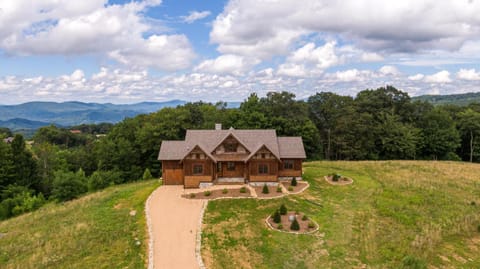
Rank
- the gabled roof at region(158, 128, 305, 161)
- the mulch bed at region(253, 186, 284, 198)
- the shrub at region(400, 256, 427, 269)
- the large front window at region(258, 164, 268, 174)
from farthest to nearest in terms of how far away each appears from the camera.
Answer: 1. the gabled roof at region(158, 128, 305, 161)
2. the large front window at region(258, 164, 268, 174)
3. the mulch bed at region(253, 186, 284, 198)
4. the shrub at region(400, 256, 427, 269)

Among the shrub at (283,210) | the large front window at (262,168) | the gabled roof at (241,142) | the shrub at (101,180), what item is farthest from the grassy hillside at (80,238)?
the shrub at (101,180)

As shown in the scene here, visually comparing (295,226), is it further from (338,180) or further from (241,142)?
(338,180)

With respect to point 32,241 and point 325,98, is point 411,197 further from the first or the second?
point 325,98

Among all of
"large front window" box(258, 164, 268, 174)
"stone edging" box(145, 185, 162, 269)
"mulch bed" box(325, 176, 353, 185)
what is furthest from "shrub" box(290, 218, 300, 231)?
"mulch bed" box(325, 176, 353, 185)

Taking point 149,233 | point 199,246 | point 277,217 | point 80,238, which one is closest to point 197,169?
point 149,233

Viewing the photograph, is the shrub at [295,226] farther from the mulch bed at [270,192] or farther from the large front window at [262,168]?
the large front window at [262,168]

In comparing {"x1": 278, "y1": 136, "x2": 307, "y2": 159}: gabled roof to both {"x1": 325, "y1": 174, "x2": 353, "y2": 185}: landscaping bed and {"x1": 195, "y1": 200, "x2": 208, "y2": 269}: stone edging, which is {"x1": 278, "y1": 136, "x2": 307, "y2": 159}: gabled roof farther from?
{"x1": 195, "y1": 200, "x2": 208, "y2": 269}: stone edging
